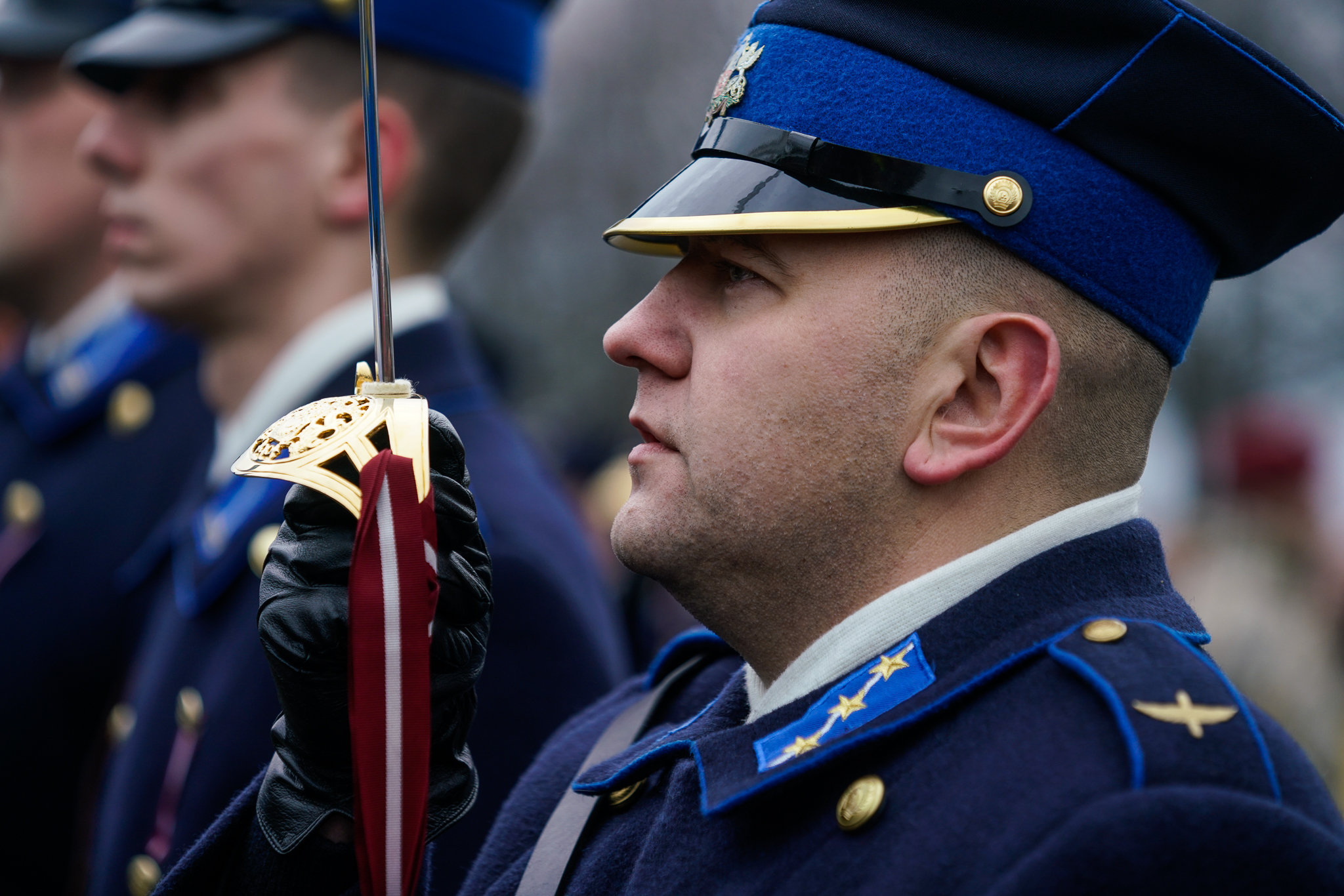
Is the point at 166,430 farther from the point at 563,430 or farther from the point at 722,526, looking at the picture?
the point at 563,430

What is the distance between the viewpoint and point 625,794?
2355mm

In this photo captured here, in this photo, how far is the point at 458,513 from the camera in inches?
86.0

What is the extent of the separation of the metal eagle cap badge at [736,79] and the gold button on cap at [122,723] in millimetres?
2227

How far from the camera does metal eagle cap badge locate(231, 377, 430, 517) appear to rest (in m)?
2.00

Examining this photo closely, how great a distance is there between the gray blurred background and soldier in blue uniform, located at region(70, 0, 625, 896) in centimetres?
110

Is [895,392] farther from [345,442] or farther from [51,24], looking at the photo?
[51,24]

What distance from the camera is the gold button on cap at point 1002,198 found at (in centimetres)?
213

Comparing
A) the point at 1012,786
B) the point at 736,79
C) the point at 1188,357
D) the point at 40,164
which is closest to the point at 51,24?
the point at 40,164

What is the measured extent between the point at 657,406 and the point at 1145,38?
36.5 inches

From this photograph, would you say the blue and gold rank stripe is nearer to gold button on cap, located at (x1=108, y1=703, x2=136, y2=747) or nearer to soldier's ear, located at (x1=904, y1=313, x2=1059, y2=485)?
soldier's ear, located at (x1=904, y1=313, x2=1059, y2=485)

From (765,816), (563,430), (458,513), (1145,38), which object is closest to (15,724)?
(458,513)

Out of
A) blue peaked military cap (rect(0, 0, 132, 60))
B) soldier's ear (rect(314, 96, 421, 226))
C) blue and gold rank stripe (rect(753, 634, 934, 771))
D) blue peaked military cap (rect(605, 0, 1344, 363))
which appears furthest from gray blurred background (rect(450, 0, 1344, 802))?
blue peaked military cap (rect(0, 0, 132, 60))

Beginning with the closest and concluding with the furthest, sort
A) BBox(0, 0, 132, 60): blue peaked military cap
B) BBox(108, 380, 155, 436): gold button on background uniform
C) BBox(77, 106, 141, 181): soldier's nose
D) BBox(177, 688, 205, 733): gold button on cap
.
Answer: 1. BBox(177, 688, 205, 733): gold button on cap
2. BBox(77, 106, 141, 181): soldier's nose
3. BBox(108, 380, 155, 436): gold button on background uniform
4. BBox(0, 0, 132, 60): blue peaked military cap

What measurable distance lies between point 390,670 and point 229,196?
223cm
